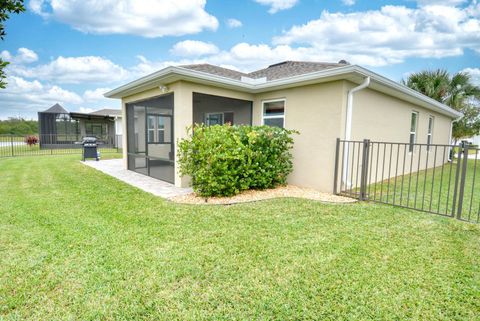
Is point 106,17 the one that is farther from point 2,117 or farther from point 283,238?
point 2,117

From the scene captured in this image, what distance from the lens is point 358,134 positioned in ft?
21.2

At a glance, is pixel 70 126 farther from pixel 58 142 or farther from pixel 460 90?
pixel 460 90

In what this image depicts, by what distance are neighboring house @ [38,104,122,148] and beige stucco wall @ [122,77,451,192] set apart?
52.4 ft

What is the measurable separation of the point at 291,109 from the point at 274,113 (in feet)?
2.38

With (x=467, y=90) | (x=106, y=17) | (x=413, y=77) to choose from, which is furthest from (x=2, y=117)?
(x=467, y=90)

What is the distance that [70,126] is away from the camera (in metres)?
22.6

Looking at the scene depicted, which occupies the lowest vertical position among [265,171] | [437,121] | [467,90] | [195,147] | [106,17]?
[265,171]

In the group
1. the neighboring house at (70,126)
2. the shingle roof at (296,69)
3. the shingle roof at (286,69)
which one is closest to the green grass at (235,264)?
the shingle roof at (296,69)

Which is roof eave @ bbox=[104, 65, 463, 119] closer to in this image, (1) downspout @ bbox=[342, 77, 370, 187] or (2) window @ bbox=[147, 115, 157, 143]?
(1) downspout @ bbox=[342, 77, 370, 187]

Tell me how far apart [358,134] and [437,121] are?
8168 millimetres

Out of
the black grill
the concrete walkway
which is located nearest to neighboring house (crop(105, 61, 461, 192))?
the concrete walkway

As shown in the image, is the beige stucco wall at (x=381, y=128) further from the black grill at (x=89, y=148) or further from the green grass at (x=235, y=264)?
the black grill at (x=89, y=148)

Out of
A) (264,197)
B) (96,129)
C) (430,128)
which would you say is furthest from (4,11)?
(96,129)

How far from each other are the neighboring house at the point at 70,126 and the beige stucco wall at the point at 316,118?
16.0m
